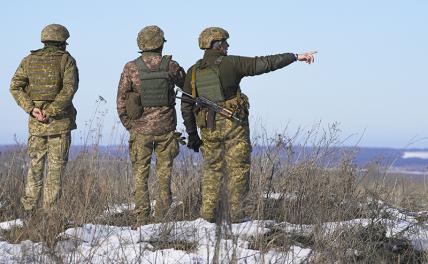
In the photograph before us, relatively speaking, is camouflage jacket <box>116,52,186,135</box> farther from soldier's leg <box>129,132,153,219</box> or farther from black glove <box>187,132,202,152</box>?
black glove <box>187,132,202,152</box>

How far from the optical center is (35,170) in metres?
7.77

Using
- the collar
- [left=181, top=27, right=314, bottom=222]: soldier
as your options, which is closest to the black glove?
[left=181, top=27, right=314, bottom=222]: soldier

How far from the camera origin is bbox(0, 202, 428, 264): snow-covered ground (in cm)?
539

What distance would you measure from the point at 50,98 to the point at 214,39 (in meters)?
1.83

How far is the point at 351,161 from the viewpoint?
29.8 feet

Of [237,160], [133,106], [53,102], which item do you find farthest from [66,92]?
[237,160]

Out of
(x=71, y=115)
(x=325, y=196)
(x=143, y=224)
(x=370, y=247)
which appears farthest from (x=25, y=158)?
(x=370, y=247)

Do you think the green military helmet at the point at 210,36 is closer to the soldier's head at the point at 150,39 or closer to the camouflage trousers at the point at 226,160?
Answer: the soldier's head at the point at 150,39

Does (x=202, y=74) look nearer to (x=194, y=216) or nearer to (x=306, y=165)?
(x=194, y=216)

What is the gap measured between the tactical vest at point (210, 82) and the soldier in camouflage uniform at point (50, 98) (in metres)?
1.36

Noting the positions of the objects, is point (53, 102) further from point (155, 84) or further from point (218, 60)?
point (218, 60)

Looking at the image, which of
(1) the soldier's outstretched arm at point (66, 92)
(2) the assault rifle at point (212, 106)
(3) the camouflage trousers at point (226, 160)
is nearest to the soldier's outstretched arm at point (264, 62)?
(2) the assault rifle at point (212, 106)

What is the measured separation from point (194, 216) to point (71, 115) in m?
1.66

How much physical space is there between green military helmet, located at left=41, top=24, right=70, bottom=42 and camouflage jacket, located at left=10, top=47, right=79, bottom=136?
4.3 inches
